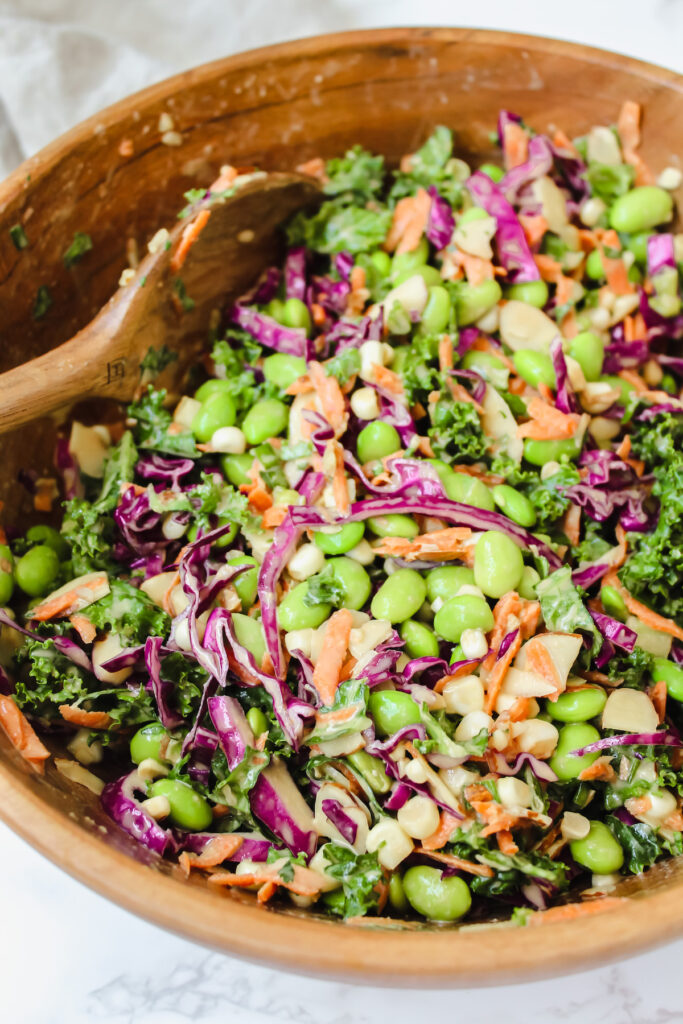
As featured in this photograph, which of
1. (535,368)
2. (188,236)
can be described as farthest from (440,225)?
(188,236)

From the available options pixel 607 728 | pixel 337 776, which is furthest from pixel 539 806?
pixel 337 776

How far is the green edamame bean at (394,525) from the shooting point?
9.07 feet

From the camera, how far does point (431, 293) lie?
3.17 m

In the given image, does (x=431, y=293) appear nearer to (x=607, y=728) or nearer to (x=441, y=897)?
(x=607, y=728)

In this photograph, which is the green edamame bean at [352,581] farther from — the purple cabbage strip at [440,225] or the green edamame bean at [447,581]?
the purple cabbage strip at [440,225]

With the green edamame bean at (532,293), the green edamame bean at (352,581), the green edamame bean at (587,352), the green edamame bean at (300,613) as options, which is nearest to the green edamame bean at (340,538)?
the green edamame bean at (352,581)

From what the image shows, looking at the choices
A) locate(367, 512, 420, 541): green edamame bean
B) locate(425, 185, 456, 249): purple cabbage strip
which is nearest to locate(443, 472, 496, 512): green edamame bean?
locate(367, 512, 420, 541): green edamame bean

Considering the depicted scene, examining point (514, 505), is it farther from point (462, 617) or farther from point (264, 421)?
point (264, 421)

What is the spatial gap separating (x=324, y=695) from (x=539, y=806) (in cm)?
68

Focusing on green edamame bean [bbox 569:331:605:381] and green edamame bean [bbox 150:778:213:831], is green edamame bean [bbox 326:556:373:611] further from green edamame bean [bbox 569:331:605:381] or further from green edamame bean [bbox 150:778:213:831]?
green edamame bean [bbox 569:331:605:381]

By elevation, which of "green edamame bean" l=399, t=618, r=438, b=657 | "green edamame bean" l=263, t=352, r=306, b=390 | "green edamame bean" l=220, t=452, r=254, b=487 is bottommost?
"green edamame bean" l=399, t=618, r=438, b=657

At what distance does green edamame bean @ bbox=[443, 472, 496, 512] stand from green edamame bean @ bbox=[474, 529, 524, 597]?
0.18 metres

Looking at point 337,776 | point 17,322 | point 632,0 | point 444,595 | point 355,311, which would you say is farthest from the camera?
point 632,0

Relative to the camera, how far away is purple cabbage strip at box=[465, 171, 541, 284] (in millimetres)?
3350
